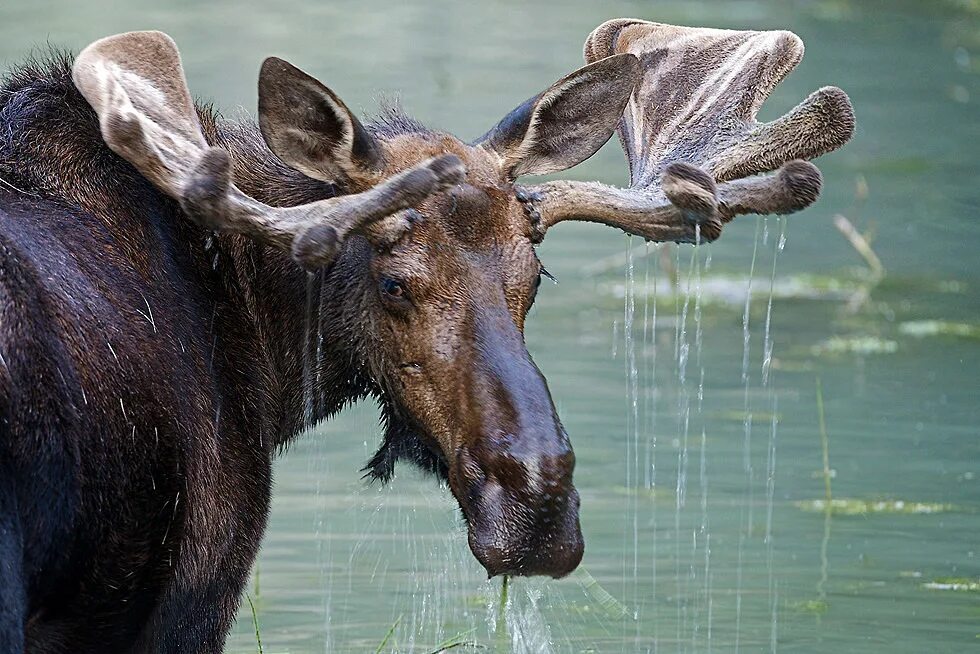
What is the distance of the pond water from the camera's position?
7133 mm

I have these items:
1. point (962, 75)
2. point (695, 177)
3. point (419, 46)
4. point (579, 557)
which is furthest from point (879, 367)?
point (419, 46)

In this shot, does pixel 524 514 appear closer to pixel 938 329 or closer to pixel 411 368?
pixel 411 368

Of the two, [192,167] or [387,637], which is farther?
[387,637]

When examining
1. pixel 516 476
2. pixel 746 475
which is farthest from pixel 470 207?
pixel 746 475

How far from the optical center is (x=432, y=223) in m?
4.95

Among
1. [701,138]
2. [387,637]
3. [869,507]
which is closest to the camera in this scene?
[701,138]

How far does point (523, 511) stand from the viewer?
14.9 feet

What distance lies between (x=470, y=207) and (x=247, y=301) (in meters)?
0.77

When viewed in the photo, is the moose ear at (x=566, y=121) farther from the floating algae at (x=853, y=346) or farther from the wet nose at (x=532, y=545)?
the floating algae at (x=853, y=346)

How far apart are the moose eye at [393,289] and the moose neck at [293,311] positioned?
207 millimetres

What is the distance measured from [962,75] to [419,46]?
5.74 m

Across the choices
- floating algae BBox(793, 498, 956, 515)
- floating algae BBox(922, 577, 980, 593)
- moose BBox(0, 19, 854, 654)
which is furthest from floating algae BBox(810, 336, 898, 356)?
moose BBox(0, 19, 854, 654)

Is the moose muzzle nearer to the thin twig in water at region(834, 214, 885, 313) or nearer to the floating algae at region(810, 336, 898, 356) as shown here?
the floating algae at region(810, 336, 898, 356)

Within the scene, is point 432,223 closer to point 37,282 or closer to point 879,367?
point 37,282
